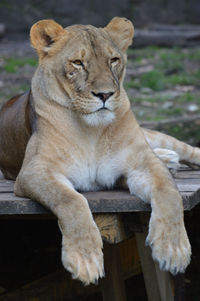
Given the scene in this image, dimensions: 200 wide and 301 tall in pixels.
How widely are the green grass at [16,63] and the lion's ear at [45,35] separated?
632 cm

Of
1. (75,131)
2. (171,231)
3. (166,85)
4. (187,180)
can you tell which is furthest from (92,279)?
(166,85)

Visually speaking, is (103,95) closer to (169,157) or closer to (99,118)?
(99,118)

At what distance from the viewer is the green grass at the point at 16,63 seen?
9327 mm

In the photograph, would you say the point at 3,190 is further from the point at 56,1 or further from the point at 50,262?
the point at 56,1

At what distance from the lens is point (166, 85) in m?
8.73

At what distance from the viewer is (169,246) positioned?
2402mm

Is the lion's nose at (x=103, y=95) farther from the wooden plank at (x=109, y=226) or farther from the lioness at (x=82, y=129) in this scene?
the wooden plank at (x=109, y=226)

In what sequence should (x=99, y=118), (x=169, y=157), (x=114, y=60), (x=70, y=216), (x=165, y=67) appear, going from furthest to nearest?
(x=165, y=67), (x=169, y=157), (x=114, y=60), (x=99, y=118), (x=70, y=216)

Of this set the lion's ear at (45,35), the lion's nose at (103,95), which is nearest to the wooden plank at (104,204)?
the lion's nose at (103,95)

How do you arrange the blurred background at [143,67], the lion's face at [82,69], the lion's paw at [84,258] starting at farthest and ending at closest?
the blurred background at [143,67] < the lion's face at [82,69] < the lion's paw at [84,258]

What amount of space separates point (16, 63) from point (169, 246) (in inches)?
300

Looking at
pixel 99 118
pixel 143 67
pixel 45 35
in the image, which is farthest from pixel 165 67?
pixel 99 118

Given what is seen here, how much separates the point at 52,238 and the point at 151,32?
777cm

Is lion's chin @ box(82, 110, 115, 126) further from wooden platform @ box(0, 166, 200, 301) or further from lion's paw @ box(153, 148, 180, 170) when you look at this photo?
lion's paw @ box(153, 148, 180, 170)
